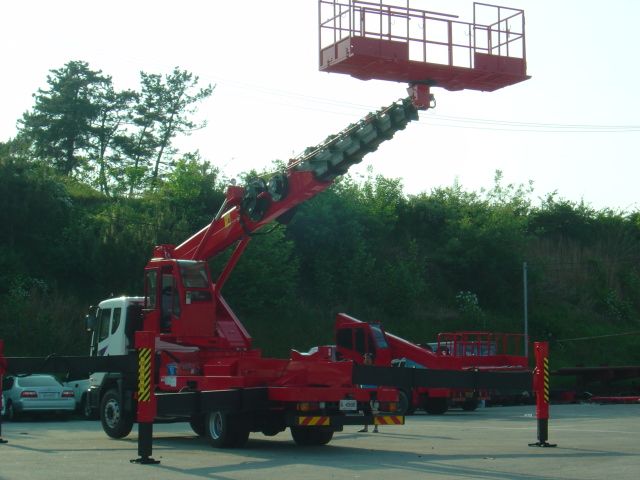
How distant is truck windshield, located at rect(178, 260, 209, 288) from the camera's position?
68.8 ft

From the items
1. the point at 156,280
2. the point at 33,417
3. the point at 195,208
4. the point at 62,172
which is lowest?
the point at 33,417

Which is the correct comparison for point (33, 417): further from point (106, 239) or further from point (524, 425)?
point (524, 425)

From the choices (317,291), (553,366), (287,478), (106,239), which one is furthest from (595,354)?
(287,478)

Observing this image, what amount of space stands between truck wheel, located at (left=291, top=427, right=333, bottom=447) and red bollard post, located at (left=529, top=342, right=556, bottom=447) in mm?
3959

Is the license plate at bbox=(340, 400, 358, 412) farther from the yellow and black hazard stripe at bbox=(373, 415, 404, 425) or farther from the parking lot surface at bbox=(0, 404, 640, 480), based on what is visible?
the parking lot surface at bbox=(0, 404, 640, 480)

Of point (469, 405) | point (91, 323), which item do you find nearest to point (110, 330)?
point (91, 323)

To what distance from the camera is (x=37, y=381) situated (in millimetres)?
29969

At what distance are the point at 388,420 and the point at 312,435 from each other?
1.83 m

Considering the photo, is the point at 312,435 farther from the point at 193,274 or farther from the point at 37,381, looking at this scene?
the point at 37,381

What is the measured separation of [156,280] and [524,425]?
34.3 ft

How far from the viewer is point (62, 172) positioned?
2372 inches

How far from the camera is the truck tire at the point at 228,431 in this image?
56.6ft

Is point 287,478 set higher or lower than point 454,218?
lower

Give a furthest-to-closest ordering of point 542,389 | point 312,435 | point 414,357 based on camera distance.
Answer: point 414,357 < point 312,435 < point 542,389
